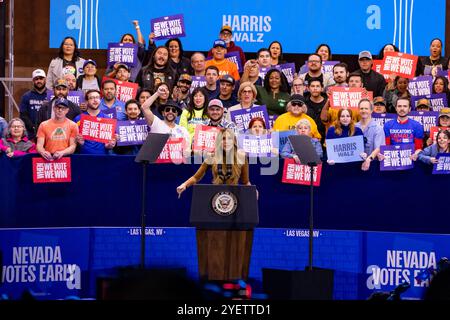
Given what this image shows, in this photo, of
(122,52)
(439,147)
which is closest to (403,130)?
(439,147)

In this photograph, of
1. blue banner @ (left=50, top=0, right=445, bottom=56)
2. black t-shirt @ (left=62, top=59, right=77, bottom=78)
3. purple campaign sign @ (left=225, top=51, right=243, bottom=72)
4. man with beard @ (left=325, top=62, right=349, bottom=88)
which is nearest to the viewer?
→ man with beard @ (left=325, top=62, right=349, bottom=88)

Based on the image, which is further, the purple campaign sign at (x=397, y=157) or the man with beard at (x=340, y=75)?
the man with beard at (x=340, y=75)

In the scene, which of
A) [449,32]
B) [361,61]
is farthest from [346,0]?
[361,61]

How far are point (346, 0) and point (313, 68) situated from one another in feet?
12.3

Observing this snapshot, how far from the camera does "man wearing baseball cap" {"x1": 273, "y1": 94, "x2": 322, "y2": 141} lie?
12016 mm

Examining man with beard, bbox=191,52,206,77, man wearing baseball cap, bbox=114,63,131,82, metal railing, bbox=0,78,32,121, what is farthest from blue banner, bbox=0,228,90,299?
metal railing, bbox=0,78,32,121

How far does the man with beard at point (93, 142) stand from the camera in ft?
38.4

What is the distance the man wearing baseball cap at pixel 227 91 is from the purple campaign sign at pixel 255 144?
1.36 meters

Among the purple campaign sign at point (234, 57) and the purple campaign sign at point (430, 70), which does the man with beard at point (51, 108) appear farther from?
the purple campaign sign at point (430, 70)

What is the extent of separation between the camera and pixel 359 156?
1153cm

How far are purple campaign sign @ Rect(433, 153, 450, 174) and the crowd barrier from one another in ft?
0.32

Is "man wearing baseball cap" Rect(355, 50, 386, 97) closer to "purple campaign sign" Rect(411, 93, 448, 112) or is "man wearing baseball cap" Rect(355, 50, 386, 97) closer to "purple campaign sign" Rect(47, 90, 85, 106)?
"purple campaign sign" Rect(411, 93, 448, 112)

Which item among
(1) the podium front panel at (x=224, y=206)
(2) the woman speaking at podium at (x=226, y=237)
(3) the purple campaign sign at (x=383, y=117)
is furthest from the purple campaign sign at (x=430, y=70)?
(1) the podium front panel at (x=224, y=206)

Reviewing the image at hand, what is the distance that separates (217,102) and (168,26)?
362 cm
